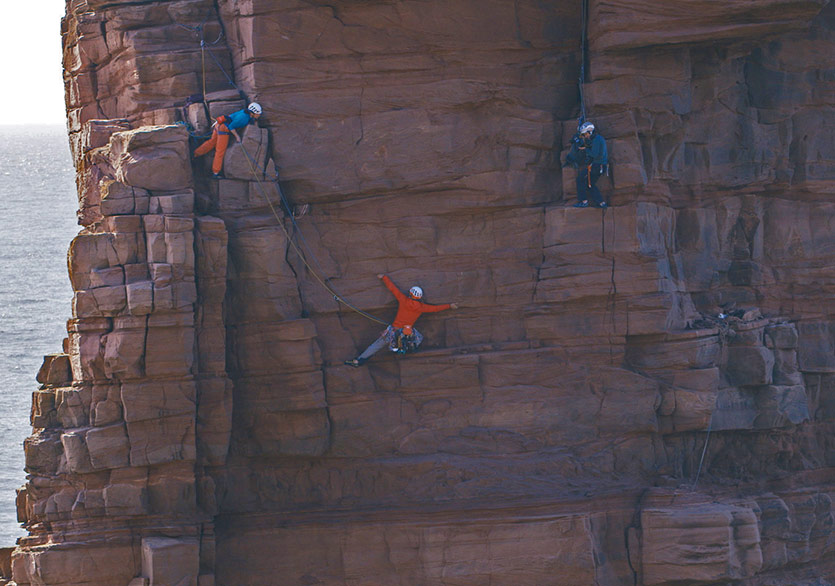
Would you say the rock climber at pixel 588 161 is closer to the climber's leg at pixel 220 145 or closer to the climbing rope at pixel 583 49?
the climbing rope at pixel 583 49

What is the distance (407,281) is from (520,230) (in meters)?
2.68

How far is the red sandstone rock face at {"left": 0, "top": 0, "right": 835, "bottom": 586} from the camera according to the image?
82.8ft

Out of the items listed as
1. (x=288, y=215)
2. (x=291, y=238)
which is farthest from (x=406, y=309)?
(x=288, y=215)

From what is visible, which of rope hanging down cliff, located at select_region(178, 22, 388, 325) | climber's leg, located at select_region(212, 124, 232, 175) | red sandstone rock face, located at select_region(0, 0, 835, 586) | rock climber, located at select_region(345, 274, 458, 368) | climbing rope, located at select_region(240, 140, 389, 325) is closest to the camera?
climber's leg, located at select_region(212, 124, 232, 175)

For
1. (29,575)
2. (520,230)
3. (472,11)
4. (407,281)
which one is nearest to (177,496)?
(29,575)

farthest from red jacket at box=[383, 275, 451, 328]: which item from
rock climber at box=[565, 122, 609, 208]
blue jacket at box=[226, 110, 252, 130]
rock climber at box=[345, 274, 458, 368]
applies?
blue jacket at box=[226, 110, 252, 130]

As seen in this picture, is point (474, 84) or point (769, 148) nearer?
point (474, 84)

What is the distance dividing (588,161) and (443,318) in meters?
4.57

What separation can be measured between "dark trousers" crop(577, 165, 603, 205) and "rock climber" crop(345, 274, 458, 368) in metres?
3.89

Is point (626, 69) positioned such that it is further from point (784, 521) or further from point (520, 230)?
point (784, 521)

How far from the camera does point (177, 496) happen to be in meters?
24.7

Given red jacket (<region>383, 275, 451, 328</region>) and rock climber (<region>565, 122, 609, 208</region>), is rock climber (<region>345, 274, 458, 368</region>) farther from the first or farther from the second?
rock climber (<region>565, 122, 609, 208</region>)

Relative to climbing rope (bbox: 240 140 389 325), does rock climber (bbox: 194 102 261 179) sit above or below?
above

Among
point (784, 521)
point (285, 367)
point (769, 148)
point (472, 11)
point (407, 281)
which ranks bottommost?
point (784, 521)
